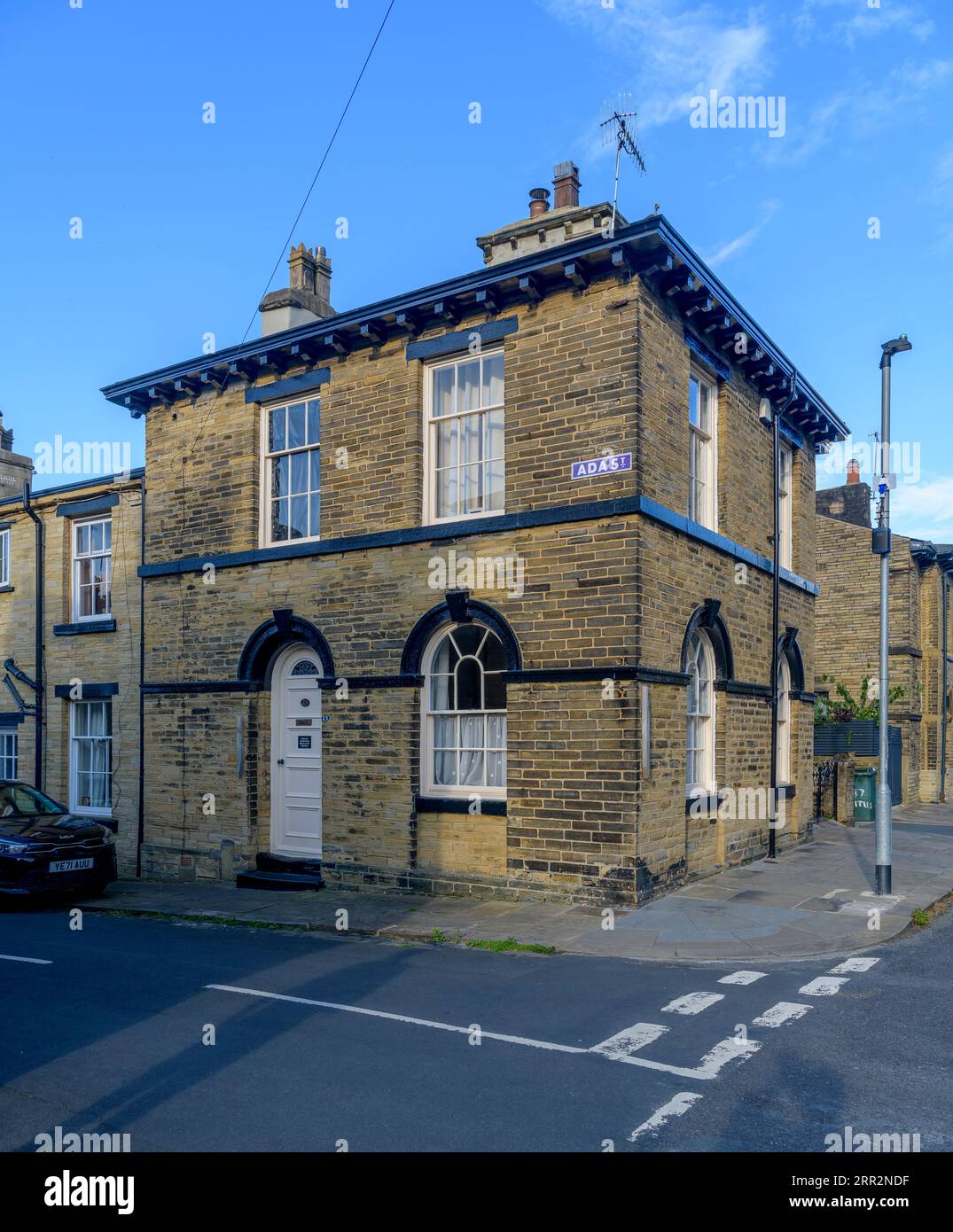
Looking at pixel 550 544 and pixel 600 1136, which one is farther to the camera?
pixel 550 544

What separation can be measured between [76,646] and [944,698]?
75.2 feet

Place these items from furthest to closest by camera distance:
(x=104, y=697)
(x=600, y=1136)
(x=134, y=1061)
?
1. (x=104, y=697)
2. (x=134, y=1061)
3. (x=600, y=1136)

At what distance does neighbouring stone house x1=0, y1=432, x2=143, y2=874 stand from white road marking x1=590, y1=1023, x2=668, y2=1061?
36.7 ft

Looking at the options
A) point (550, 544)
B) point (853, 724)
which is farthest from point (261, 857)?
point (853, 724)

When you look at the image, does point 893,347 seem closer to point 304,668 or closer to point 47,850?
point 304,668

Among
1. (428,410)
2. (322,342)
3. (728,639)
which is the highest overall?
(322,342)

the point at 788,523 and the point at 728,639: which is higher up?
the point at 788,523

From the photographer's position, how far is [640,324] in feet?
37.6

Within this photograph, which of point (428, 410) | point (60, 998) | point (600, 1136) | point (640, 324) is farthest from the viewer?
point (428, 410)

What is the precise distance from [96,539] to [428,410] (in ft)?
24.6

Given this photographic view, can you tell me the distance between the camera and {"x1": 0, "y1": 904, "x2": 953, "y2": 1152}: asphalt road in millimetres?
5086

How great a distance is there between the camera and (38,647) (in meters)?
18.0

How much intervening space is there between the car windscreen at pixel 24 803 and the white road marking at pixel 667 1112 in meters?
10.8

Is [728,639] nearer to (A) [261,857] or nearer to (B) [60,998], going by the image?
(A) [261,857]
